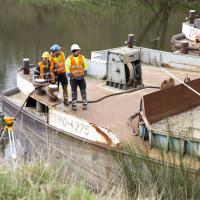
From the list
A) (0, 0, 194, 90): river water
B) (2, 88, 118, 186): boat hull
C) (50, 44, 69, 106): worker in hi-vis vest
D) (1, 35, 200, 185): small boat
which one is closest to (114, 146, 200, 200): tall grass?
(1, 35, 200, 185): small boat

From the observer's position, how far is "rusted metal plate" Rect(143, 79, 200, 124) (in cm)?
838

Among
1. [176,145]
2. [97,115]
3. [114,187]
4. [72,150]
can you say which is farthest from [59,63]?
[114,187]

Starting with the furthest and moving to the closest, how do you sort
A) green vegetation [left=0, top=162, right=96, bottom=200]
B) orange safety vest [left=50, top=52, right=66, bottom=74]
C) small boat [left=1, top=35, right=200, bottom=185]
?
1. orange safety vest [left=50, top=52, right=66, bottom=74]
2. small boat [left=1, top=35, right=200, bottom=185]
3. green vegetation [left=0, top=162, right=96, bottom=200]

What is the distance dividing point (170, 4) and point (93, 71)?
27.5 meters

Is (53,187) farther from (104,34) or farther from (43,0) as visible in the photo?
(43,0)

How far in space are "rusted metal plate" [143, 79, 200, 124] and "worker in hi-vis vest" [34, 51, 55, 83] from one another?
2.35m

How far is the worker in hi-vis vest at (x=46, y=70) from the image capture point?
9.45 meters

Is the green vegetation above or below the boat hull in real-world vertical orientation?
above

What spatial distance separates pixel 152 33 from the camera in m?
29.4

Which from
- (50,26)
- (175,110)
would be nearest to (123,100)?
(175,110)

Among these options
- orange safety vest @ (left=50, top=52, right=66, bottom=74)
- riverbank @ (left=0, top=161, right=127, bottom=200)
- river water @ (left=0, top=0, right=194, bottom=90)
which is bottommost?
river water @ (left=0, top=0, right=194, bottom=90)

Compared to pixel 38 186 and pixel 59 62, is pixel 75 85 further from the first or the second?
pixel 38 186

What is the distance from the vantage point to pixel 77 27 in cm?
2925

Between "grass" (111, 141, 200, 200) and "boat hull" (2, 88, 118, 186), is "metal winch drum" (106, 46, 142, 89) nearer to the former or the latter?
"boat hull" (2, 88, 118, 186)
